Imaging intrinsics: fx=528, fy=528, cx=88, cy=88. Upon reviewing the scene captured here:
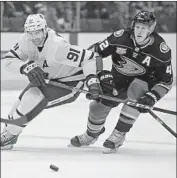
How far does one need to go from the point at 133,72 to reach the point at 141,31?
0.27 m

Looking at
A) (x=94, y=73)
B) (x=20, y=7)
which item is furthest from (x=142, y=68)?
(x=20, y=7)

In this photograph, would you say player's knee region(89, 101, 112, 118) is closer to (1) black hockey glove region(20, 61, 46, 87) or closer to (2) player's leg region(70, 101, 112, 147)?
(2) player's leg region(70, 101, 112, 147)

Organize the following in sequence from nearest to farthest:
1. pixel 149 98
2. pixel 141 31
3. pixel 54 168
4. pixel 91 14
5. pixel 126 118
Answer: pixel 54 168, pixel 141 31, pixel 149 98, pixel 126 118, pixel 91 14

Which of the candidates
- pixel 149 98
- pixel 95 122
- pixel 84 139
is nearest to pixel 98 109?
pixel 95 122

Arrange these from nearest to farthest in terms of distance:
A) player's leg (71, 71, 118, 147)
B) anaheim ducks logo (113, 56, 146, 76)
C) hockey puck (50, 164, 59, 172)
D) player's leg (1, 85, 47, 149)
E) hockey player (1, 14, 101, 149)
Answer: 1. hockey puck (50, 164, 59, 172)
2. hockey player (1, 14, 101, 149)
3. player's leg (1, 85, 47, 149)
4. anaheim ducks logo (113, 56, 146, 76)
5. player's leg (71, 71, 118, 147)

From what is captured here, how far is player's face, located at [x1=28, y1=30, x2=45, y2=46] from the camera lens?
6.88 ft

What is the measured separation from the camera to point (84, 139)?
8.45ft

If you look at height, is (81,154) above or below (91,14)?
below

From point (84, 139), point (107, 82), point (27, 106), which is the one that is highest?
point (107, 82)

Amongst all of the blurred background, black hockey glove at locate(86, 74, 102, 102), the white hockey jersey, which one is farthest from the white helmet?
the blurred background

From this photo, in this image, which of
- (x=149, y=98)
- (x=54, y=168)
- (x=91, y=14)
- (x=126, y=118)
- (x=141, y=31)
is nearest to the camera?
A: (x=54, y=168)

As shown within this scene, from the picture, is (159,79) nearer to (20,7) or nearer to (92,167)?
(92,167)

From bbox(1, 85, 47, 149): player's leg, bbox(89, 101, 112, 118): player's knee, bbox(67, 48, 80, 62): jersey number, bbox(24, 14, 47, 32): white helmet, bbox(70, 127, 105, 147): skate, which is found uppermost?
bbox(24, 14, 47, 32): white helmet

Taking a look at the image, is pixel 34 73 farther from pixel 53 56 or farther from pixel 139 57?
pixel 139 57
